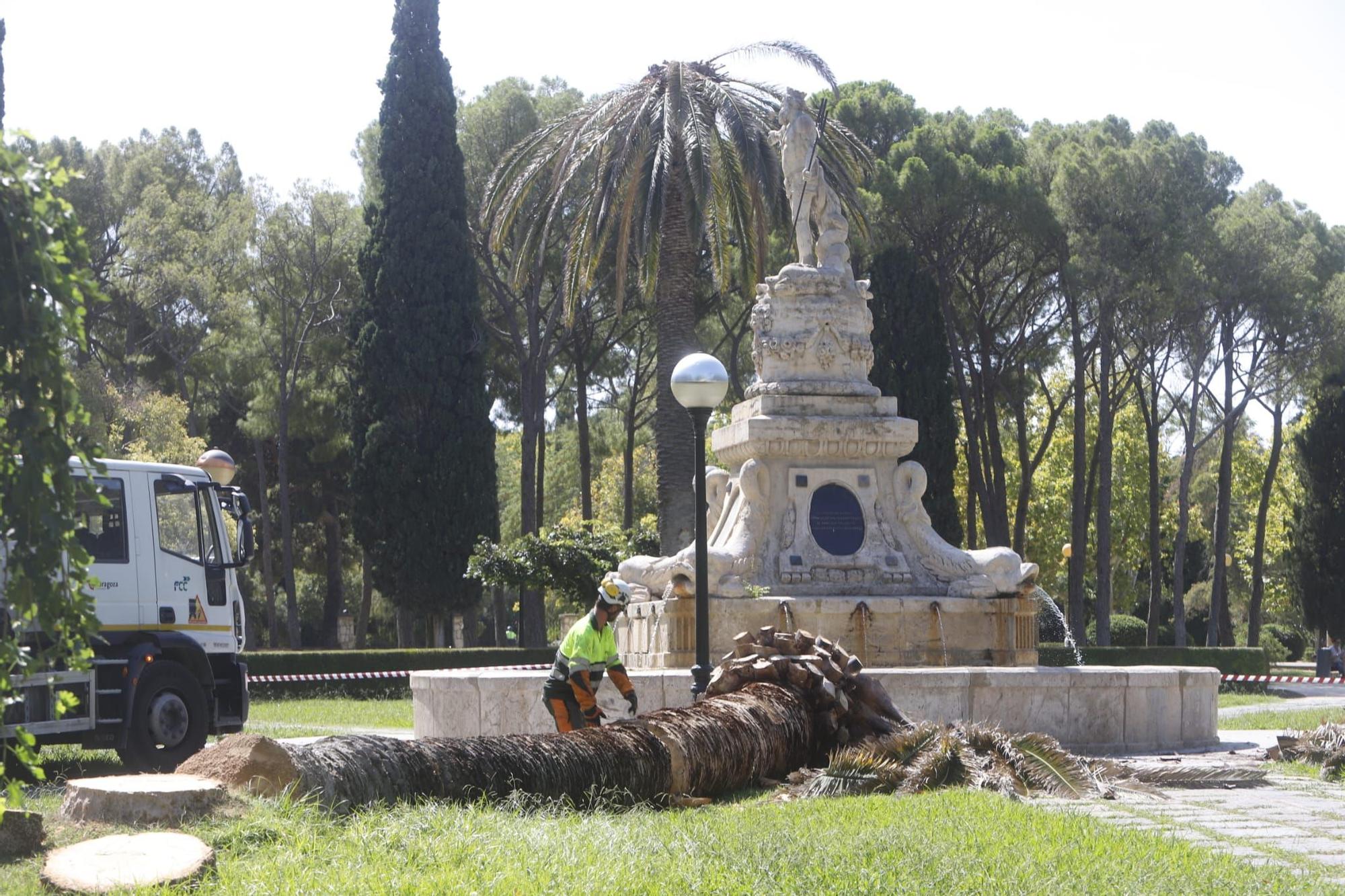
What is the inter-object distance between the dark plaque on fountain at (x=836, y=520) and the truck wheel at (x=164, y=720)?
611 centimetres

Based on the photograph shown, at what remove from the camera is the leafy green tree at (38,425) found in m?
3.71

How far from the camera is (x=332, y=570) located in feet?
152

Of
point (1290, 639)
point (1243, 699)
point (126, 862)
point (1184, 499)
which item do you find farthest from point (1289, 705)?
point (1290, 639)

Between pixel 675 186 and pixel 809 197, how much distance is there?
812 cm

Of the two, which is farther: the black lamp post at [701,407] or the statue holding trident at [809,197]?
the statue holding trident at [809,197]

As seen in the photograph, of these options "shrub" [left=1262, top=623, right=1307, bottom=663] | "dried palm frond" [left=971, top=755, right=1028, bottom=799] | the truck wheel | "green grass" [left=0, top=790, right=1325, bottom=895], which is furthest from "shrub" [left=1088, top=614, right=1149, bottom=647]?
"green grass" [left=0, top=790, right=1325, bottom=895]

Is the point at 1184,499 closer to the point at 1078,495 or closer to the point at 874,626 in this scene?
the point at 1078,495

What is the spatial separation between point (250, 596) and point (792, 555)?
1311 inches

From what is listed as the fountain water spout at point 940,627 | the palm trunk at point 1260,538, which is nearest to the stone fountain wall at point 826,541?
the fountain water spout at point 940,627

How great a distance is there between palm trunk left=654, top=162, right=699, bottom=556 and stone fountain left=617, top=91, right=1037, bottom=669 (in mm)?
8458

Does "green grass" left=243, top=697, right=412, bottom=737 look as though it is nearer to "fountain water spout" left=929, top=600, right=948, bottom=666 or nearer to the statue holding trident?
"fountain water spout" left=929, top=600, right=948, bottom=666

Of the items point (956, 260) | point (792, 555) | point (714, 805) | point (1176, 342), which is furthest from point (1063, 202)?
point (714, 805)

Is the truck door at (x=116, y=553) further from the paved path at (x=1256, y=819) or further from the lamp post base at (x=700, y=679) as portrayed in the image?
the paved path at (x=1256, y=819)

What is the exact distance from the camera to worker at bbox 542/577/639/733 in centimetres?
1037
